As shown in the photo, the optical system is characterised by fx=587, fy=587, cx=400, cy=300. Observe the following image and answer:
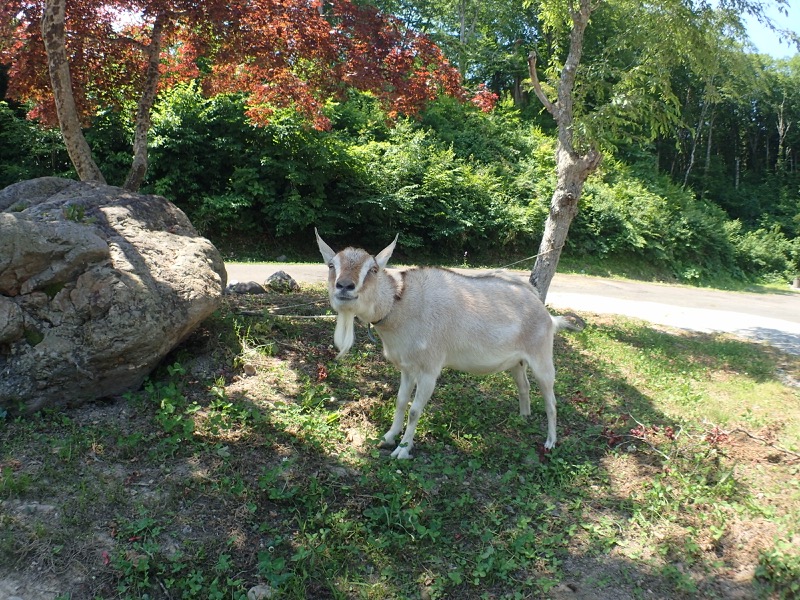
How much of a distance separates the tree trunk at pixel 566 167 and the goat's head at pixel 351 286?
5412 millimetres

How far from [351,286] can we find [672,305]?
12036 mm

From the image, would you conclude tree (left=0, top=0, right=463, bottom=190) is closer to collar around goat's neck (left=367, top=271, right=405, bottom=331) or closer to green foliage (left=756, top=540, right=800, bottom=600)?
collar around goat's neck (left=367, top=271, right=405, bottom=331)

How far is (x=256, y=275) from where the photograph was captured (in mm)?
12156

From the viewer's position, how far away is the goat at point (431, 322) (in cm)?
471

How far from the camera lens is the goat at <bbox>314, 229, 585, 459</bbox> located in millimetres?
4707

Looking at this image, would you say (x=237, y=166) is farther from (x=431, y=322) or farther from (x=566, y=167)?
(x=431, y=322)

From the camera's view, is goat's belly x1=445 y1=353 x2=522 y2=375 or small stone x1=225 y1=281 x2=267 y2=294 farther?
small stone x1=225 y1=281 x2=267 y2=294

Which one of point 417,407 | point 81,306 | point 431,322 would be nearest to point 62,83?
point 81,306

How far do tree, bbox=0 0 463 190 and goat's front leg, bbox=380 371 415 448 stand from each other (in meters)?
4.11

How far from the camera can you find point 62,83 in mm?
7055

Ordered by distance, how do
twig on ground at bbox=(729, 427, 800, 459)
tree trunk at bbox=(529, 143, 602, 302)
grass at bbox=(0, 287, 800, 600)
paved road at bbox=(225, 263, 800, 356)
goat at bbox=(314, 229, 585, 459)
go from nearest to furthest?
grass at bbox=(0, 287, 800, 600), goat at bbox=(314, 229, 585, 459), twig on ground at bbox=(729, 427, 800, 459), tree trunk at bbox=(529, 143, 602, 302), paved road at bbox=(225, 263, 800, 356)

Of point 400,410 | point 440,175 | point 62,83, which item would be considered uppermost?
point 62,83

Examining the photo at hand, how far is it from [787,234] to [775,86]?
11.5 meters

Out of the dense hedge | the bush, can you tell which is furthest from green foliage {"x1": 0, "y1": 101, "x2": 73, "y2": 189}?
the bush
